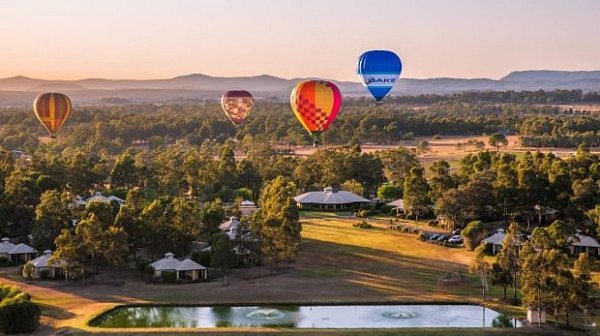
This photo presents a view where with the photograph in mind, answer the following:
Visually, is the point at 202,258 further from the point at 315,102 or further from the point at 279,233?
the point at 315,102

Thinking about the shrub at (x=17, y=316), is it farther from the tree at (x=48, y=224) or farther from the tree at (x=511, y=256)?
the tree at (x=511, y=256)

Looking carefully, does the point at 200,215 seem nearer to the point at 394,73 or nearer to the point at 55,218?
the point at 55,218

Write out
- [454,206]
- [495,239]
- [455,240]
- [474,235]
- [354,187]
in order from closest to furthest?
1. [495,239]
2. [474,235]
3. [455,240]
4. [454,206]
5. [354,187]

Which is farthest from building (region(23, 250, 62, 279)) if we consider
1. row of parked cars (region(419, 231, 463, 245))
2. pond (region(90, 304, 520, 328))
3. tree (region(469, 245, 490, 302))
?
row of parked cars (region(419, 231, 463, 245))

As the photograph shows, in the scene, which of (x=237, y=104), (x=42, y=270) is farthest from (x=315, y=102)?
(x=237, y=104)

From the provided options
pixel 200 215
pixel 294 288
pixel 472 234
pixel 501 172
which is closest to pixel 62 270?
pixel 200 215

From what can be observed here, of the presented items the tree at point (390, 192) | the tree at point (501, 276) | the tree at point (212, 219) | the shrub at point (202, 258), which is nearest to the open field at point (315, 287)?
the tree at point (501, 276)
